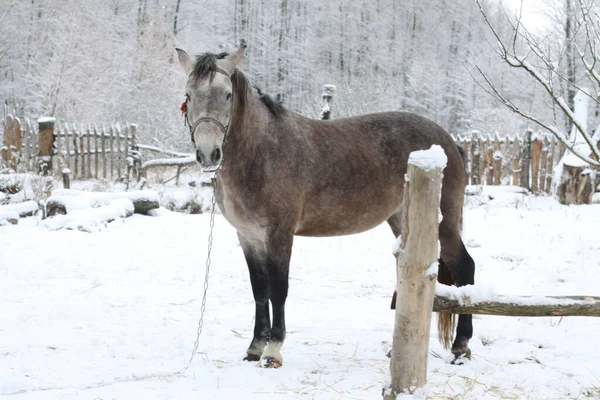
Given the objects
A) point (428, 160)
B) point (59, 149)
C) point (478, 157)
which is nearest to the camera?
point (428, 160)

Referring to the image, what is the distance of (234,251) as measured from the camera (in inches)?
330

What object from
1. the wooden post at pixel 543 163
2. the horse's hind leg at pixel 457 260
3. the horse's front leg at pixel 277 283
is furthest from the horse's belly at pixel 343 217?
the wooden post at pixel 543 163

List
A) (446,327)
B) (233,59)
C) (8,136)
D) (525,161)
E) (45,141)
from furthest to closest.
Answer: (8,136) < (525,161) < (45,141) < (446,327) < (233,59)

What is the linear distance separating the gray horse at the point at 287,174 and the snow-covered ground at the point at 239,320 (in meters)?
0.49

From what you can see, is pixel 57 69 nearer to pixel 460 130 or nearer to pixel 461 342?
pixel 460 130

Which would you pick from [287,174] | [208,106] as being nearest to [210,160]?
[208,106]

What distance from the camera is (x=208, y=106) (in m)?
3.74

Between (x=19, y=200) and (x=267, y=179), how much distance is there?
8660 millimetres

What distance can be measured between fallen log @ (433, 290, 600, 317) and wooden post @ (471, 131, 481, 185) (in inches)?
523

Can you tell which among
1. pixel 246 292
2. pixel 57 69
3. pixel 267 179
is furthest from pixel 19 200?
pixel 57 69

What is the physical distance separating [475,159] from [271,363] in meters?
13.1

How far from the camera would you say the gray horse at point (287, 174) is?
385 centimetres

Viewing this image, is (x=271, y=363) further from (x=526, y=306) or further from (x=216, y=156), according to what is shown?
(x=526, y=306)

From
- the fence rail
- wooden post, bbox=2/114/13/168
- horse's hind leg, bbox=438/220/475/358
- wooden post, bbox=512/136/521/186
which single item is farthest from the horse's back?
wooden post, bbox=2/114/13/168
